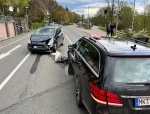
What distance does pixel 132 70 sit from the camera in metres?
3.00

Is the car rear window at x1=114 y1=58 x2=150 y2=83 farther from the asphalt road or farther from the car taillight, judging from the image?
the asphalt road

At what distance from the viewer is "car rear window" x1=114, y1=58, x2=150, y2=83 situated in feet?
9.60

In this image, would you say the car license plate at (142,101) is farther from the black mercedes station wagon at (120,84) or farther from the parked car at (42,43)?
the parked car at (42,43)

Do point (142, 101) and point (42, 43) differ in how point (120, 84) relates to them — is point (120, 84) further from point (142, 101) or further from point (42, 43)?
point (42, 43)

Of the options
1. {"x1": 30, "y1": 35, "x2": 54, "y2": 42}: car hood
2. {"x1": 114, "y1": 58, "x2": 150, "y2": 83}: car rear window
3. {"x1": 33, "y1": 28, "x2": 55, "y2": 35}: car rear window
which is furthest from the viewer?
{"x1": 33, "y1": 28, "x2": 55, "y2": 35}: car rear window

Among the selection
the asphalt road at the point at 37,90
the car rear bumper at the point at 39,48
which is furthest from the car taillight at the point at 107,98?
the car rear bumper at the point at 39,48

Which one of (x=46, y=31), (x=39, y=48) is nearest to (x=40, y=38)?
(x=39, y=48)

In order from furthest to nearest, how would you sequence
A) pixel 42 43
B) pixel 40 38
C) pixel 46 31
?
pixel 46 31, pixel 40 38, pixel 42 43

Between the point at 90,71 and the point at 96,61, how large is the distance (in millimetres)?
247

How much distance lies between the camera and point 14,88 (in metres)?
5.52

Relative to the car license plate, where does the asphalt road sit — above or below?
below

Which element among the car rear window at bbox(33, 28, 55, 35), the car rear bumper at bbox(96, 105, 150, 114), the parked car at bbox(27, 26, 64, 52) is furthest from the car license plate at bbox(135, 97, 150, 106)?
the car rear window at bbox(33, 28, 55, 35)

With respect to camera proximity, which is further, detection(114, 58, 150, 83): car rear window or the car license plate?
detection(114, 58, 150, 83): car rear window

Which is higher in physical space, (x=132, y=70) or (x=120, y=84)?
(x=132, y=70)
